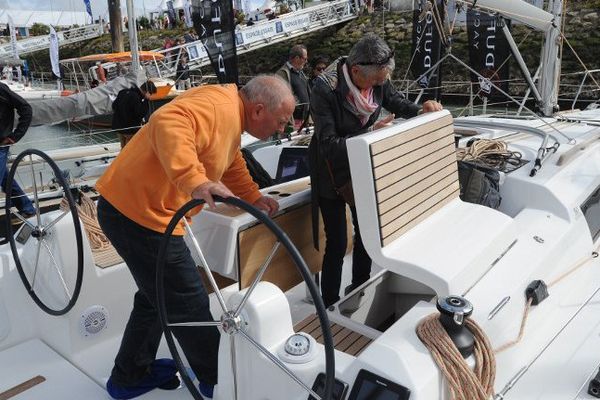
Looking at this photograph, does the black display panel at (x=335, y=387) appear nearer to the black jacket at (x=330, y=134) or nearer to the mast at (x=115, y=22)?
the black jacket at (x=330, y=134)

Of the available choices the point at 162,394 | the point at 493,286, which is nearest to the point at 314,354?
the point at 493,286

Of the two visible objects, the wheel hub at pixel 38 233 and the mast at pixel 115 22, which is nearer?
the wheel hub at pixel 38 233

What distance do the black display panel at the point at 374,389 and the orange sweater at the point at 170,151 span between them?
0.74m

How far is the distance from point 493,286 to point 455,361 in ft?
1.75

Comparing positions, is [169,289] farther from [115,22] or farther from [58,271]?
[115,22]

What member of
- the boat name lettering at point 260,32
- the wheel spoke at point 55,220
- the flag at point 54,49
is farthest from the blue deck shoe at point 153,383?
the boat name lettering at point 260,32

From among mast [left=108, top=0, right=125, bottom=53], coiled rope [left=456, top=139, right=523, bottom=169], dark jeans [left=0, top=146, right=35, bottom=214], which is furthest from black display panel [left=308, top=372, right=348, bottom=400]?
mast [left=108, top=0, right=125, bottom=53]

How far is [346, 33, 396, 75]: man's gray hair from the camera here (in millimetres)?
2066

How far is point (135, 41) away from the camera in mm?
7863

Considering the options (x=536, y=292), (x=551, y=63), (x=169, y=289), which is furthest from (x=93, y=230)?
(x=551, y=63)

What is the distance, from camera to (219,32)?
553 centimetres

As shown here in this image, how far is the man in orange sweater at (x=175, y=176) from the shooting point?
1559 mm

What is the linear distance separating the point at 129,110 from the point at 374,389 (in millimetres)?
5470

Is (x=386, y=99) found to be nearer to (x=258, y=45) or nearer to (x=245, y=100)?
(x=245, y=100)
